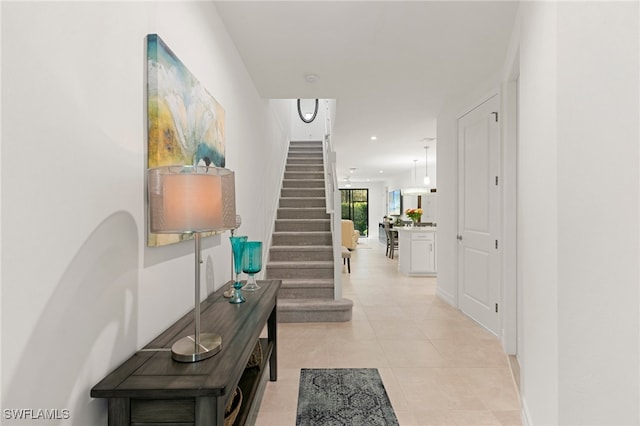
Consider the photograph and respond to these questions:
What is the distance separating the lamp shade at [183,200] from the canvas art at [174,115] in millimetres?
345

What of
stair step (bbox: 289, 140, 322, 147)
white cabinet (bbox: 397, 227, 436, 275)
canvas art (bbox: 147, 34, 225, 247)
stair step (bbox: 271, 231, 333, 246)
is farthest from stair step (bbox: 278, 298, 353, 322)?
stair step (bbox: 289, 140, 322, 147)

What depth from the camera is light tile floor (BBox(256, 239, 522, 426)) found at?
6.60ft

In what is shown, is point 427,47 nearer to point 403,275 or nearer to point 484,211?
point 484,211

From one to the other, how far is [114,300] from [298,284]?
9.10 ft

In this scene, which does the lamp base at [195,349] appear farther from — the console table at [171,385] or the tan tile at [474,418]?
the tan tile at [474,418]

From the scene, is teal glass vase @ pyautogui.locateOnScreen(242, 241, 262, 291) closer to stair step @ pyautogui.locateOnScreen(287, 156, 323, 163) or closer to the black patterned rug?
the black patterned rug

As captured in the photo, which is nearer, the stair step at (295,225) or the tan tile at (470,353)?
the tan tile at (470,353)

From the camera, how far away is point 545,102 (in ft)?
4.83

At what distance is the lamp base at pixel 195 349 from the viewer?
3.80 ft

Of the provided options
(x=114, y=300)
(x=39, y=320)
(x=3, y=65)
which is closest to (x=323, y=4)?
(x=3, y=65)

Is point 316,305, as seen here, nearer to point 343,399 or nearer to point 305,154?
point 343,399

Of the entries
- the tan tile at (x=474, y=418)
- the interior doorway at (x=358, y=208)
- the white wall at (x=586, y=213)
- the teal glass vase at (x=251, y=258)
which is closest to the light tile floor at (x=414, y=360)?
the tan tile at (x=474, y=418)

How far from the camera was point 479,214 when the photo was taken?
3492mm

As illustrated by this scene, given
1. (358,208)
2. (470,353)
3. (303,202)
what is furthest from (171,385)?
(358,208)
